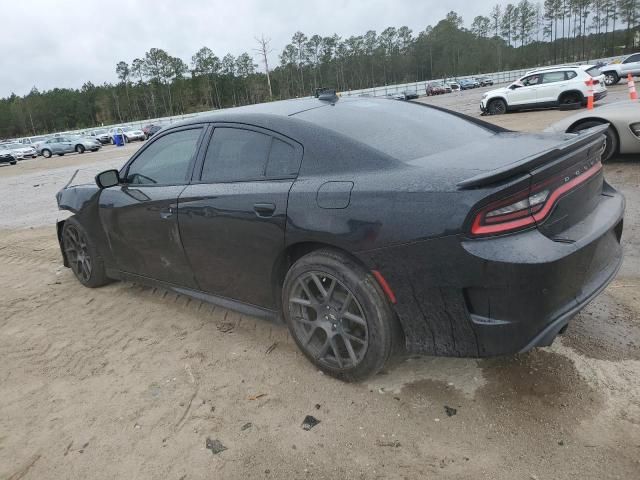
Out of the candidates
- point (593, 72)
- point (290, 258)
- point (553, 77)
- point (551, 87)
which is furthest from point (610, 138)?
point (593, 72)

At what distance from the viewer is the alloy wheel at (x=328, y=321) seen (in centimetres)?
271

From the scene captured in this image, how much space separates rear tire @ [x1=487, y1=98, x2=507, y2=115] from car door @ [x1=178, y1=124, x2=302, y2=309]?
20072 mm

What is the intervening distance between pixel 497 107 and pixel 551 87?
231cm

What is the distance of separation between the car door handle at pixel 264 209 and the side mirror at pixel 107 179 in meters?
1.78

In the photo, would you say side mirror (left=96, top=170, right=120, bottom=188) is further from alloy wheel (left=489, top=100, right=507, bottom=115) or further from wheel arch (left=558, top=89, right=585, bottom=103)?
alloy wheel (left=489, top=100, right=507, bottom=115)

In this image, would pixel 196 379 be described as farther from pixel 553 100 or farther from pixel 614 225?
pixel 553 100

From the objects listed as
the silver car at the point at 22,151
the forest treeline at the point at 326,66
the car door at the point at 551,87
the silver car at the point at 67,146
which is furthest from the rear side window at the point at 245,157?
the forest treeline at the point at 326,66

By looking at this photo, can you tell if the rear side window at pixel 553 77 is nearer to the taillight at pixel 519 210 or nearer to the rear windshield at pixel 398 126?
the rear windshield at pixel 398 126

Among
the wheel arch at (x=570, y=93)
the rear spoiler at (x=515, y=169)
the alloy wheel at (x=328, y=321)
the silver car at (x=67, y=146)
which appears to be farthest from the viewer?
the silver car at (x=67, y=146)

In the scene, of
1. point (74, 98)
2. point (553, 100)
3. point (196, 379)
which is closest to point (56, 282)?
point (196, 379)

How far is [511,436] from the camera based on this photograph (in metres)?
2.34

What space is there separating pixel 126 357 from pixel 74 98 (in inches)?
4662

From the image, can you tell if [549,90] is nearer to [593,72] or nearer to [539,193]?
[593,72]

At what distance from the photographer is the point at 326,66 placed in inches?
4742
